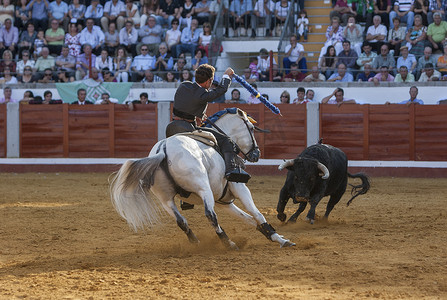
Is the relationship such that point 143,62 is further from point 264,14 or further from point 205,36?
point 264,14

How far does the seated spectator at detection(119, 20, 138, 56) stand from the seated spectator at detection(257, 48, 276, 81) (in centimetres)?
289

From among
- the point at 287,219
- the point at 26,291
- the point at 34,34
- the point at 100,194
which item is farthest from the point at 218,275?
the point at 34,34

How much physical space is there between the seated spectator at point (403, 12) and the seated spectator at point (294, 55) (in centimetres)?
185

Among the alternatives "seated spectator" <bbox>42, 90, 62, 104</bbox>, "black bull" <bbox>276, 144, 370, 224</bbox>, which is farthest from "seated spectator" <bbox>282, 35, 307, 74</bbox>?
"black bull" <bbox>276, 144, 370, 224</bbox>

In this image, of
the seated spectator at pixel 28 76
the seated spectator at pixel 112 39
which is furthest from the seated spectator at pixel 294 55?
the seated spectator at pixel 28 76

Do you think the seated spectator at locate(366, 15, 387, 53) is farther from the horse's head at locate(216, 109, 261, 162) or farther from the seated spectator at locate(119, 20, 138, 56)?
the horse's head at locate(216, 109, 261, 162)

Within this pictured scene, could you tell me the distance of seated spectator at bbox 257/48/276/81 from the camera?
14.9m

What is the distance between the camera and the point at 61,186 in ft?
39.4

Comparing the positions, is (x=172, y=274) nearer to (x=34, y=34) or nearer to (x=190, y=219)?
(x=190, y=219)

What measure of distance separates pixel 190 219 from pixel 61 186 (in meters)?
4.42

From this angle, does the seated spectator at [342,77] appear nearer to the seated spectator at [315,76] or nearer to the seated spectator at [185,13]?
the seated spectator at [315,76]

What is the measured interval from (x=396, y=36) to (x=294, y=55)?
6.86ft

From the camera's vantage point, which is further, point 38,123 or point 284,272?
point 38,123

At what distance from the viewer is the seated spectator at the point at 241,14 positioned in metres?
16.3
